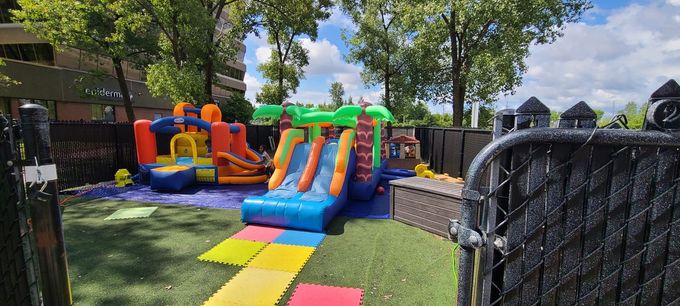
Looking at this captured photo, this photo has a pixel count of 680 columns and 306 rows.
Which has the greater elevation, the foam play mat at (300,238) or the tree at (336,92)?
the tree at (336,92)

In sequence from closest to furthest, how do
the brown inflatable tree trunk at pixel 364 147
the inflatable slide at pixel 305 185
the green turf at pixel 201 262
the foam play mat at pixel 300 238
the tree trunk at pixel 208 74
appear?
1. the green turf at pixel 201 262
2. the foam play mat at pixel 300 238
3. the inflatable slide at pixel 305 185
4. the brown inflatable tree trunk at pixel 364 147
5. the tree trunk at pixel 208 74

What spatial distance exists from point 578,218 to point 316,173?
6295 millimetres

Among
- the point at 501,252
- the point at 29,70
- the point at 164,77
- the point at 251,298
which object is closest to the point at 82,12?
the point at 164,77

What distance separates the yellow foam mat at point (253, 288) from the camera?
357cm

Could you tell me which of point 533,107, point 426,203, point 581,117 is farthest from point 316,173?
point 581,117

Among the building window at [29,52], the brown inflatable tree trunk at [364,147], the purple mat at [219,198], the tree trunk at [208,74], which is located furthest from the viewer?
the building window at [29,52]

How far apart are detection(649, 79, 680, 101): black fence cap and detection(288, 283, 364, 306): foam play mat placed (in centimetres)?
326

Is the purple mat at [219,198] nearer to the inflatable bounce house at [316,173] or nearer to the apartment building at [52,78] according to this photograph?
the inflatable bounce house at [316,173]

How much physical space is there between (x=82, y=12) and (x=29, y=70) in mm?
10686

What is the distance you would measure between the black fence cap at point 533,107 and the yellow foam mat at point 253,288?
3.36 metres

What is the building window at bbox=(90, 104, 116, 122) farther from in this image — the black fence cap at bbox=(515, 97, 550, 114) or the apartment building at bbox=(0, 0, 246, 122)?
the black fence cap at bbox=(515, 97, 550, 114)

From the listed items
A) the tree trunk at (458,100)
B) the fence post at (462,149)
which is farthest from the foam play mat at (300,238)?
the tree trunk at (458,100)

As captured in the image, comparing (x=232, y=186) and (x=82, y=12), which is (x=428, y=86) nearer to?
(x=232, y=186)

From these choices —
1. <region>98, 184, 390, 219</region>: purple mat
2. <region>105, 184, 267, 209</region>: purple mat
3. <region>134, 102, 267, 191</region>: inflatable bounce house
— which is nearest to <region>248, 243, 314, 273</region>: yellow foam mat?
<region>98, 184, 390, 219</region>: purple mat
